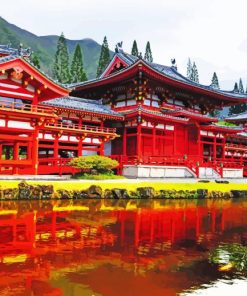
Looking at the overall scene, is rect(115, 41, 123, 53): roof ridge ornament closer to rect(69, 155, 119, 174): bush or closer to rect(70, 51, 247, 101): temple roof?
rect(70, 51, 247, 101): temple roof

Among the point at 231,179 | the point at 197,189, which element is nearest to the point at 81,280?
the point at 197,189

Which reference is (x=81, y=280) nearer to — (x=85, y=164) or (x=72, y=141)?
(x=85, y=164)

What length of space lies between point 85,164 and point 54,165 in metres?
3.74

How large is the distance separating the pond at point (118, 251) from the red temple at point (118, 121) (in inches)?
429

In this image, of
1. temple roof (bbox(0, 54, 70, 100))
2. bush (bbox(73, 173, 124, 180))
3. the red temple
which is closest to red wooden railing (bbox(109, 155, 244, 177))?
the red temple

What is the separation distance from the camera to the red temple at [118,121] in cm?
2856

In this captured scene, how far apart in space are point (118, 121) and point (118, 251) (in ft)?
95.8

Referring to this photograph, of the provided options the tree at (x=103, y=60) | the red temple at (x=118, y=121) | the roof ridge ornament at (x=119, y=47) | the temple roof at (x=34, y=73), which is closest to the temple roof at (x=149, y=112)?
the red temple at (x=118, y=121)

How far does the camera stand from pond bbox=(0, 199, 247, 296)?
8.11 metres

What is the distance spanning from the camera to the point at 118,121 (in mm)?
39688

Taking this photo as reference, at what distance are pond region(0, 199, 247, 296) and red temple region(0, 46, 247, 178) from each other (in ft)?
35.7

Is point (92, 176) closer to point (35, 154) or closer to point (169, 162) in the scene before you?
point (35, 154)

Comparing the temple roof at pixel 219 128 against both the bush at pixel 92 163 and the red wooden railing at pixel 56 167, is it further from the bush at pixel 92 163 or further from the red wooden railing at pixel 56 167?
the red wooden railing at pixel 56 167

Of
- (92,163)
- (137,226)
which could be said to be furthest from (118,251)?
(92,163)
